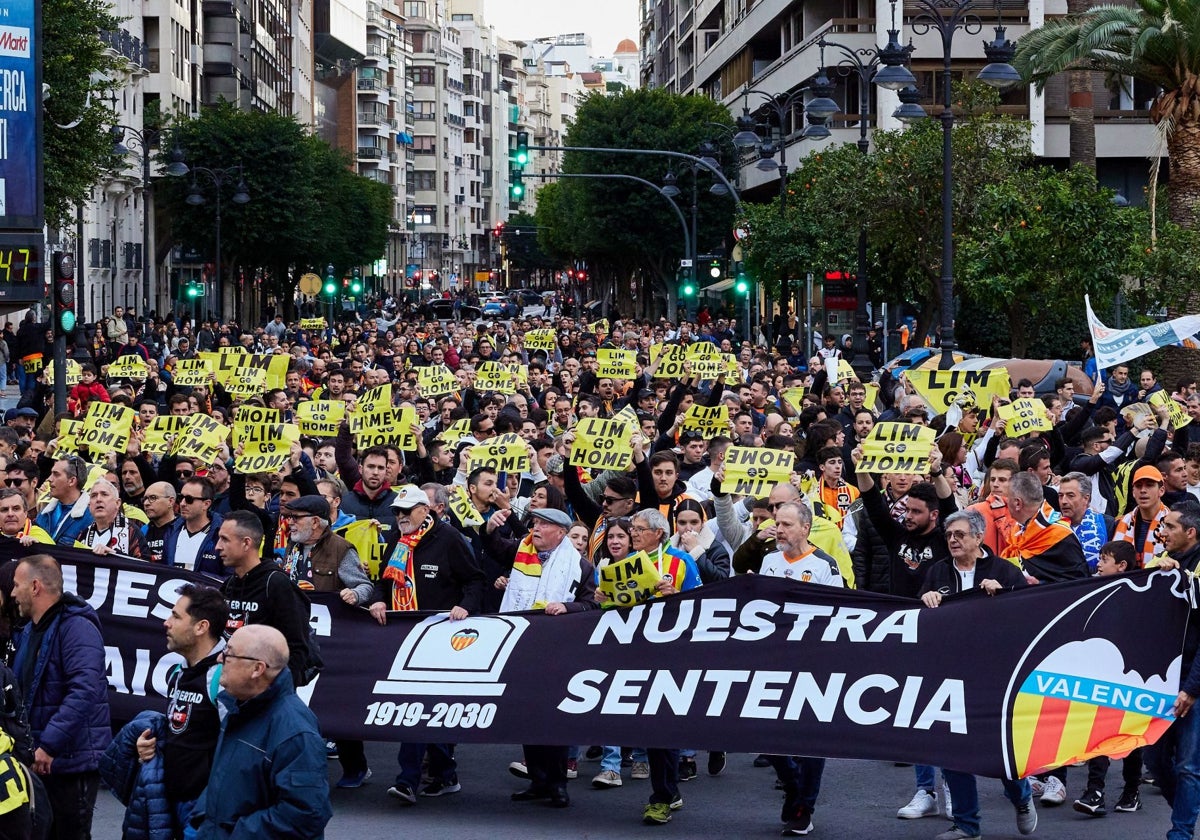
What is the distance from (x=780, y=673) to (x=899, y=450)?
294 cm

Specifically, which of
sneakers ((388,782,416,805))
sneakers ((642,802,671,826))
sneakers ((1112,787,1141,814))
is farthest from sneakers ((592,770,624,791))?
sneakers ((1112,787,1141,814))

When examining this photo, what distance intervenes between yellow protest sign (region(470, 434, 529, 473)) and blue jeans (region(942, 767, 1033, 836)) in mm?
5104

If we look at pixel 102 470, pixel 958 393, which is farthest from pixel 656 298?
pixel 102 470

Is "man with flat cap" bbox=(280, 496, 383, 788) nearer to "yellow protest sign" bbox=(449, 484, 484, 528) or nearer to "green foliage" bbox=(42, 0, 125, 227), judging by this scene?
"yellow protest sign" bbox=(449, 484, 484, 528)

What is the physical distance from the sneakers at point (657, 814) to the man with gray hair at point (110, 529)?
10.5ft

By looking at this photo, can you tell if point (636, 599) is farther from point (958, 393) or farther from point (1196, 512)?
point (958, 393)

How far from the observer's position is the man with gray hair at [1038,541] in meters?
10.2

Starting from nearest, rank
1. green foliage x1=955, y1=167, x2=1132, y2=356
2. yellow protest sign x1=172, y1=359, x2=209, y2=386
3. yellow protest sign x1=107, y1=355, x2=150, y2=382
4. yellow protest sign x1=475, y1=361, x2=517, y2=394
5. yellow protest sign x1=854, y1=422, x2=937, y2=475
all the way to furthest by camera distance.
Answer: yellow protest sign x1=854, y1=422, x2=937, y2=475
yellow protest sign x1=475, y1=361, x2=517, y2=394
yellow protest sign x1=172, y1=359, x2=209, y2=386
yellow protest sign x1=107, y1=355, x2=150, y2=382
green foliage x1=955, y1=167, x2=1132, y2=356

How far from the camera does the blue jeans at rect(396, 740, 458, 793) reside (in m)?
9.97

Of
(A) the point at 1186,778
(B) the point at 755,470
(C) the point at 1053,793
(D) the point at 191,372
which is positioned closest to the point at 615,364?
(D) the point at 191,372

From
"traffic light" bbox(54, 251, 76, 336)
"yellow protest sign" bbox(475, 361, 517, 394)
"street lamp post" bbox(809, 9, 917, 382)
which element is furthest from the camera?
"street lamp post" bbox(809, 9, 917, 382)

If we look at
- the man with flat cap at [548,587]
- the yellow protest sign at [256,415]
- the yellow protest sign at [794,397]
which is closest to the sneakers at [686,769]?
the man with flat cap at [548,587]

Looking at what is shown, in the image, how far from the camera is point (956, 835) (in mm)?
9125

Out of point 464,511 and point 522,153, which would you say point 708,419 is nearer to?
point 464,511
